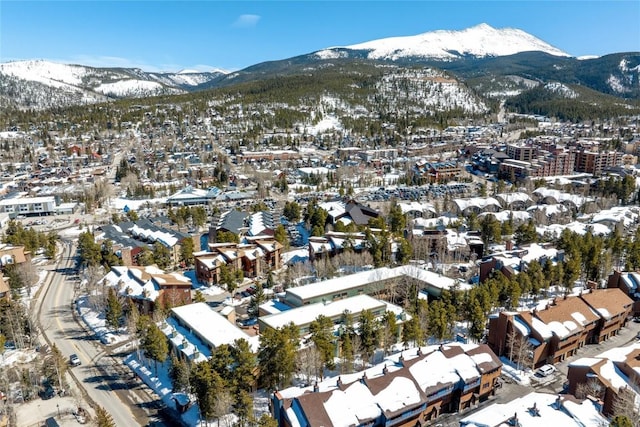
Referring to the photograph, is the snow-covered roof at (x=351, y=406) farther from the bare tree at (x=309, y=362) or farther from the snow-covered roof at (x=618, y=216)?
the snow-covered roof at (x=618, y=216)

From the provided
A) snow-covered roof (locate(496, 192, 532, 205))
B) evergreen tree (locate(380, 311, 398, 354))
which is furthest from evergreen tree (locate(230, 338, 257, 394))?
snow-covered roof (locate(496, 192, 532, 205))

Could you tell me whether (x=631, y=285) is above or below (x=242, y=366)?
below

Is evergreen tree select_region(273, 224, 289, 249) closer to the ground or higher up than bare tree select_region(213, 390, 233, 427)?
higher up

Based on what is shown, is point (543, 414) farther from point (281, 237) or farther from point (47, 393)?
point (281, 237)

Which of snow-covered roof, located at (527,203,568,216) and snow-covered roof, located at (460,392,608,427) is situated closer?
snow-covered roof, located at (460,392,608,427)

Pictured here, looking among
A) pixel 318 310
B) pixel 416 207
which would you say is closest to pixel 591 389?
pixel 318 310

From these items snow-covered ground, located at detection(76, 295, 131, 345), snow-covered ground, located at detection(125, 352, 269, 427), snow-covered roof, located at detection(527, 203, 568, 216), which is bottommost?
snow-covered ground, located at detection(125, 352, 269, 427)

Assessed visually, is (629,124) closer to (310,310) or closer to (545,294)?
(545,294)

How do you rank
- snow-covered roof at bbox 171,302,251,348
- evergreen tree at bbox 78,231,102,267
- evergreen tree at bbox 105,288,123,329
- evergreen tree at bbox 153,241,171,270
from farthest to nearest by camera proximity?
evergreen tree at bbox 153,241,171,270
evergreen tree at bbox 78,231,102,267
evergreen tree at bbox 105,288,123,329
snow-covered roof at bbox 171,302,251,348

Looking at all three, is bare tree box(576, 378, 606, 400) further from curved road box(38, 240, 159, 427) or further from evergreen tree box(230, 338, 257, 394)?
curved road box(38, 240, 159, 427)
